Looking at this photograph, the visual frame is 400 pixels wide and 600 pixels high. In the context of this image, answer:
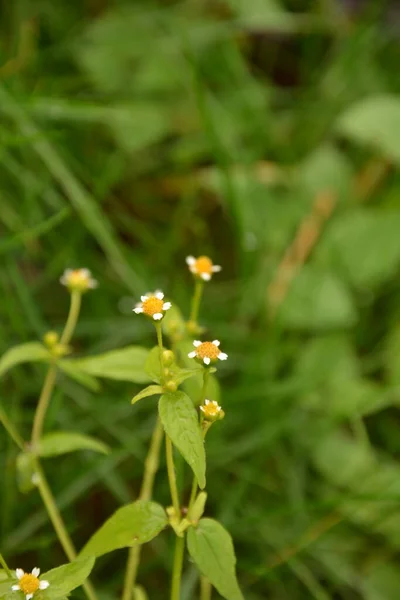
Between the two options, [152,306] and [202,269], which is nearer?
[152,306]

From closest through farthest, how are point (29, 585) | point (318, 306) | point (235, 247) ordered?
1. point (29, 585)
2. point (318, 306)
3. point (235, 247)

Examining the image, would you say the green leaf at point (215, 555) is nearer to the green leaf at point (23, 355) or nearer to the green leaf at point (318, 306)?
the green leaf at point (23, 355)

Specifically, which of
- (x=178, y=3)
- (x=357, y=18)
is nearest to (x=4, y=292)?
(x=178, y=3)

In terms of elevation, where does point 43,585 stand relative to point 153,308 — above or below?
below

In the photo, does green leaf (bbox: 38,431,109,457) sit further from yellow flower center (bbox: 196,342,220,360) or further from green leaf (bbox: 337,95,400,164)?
green leaf (bbox: 337,95,400,164)

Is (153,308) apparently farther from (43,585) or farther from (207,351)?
(43,585)

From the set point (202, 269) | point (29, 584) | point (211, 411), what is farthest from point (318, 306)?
point (29, 584)

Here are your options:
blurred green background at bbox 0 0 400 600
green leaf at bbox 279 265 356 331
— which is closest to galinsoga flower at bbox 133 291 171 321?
blurred green background at bbox 0 0 400 600
